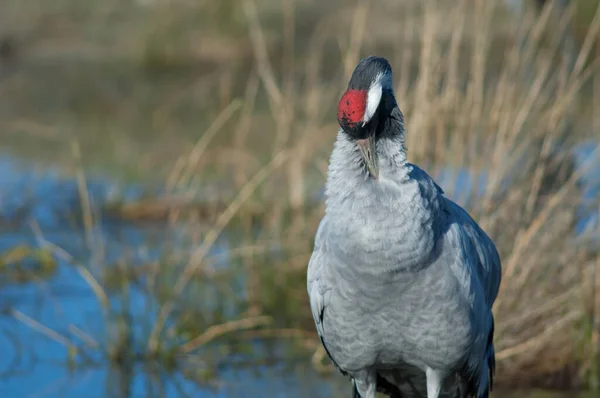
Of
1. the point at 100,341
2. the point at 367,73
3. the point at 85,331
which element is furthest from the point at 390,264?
the point at 85,331

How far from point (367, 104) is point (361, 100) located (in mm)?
23

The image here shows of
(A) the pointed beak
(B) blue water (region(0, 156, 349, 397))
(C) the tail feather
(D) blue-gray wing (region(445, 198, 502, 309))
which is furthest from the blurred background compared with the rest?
(A) the pointed beak

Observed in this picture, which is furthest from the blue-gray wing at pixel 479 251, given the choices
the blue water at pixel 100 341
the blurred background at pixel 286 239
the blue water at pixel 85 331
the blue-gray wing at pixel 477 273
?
the blue water at pixel 85 331

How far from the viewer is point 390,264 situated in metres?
3.69

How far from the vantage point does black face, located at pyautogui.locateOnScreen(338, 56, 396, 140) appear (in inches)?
137

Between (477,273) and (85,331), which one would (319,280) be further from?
(85,331)

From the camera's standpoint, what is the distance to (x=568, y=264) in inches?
217

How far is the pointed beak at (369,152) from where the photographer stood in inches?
143

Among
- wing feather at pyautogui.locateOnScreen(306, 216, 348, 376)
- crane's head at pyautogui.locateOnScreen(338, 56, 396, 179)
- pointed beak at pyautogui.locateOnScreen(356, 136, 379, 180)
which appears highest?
crane's head at pyautogui.locateOnScreen(338, 56, 396, 179)

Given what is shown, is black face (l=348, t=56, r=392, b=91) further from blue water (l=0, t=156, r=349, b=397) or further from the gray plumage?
blue water (l=0, t=156, r=349, b=397)

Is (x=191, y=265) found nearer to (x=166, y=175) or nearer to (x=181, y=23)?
(x=166, y=175)

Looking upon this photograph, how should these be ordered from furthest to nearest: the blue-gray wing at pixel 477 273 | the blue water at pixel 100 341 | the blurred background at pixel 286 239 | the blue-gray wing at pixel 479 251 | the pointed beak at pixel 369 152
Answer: the blue water at pixel 100 341 < the blurred background at pixel 286 239 < the blue-gray wing at pixel 479 251 < the blue-gray wing at pixel 477 273 < the pointed beak at pixel 369 152

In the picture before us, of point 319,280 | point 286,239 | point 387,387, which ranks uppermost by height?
point 319,280

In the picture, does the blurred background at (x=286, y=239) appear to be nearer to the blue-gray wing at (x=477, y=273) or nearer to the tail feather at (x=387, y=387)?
the blue-gray wing at (x=477, y=273)
